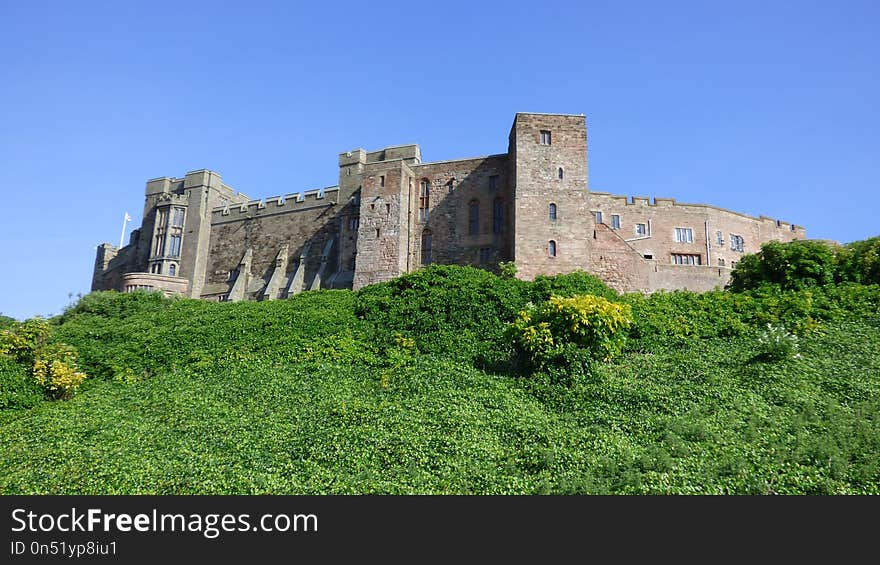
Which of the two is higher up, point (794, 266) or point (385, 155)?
point (385, 155)

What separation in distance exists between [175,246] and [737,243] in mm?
36759

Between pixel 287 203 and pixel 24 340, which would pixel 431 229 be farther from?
pixel 24 340

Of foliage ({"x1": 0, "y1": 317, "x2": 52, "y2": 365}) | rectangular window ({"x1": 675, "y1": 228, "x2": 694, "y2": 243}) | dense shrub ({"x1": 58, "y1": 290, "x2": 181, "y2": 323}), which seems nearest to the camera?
foliage ({"x1": 0, "y1": 317, "x2": 52, "y2": 365})

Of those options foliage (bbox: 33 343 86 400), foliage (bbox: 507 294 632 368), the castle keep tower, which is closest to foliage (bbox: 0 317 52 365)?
foliage (bbox: 33 343 86 400)

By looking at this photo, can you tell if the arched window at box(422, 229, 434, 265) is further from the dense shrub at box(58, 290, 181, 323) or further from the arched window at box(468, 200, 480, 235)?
the dense shrub at box(58, 290, 181, 323)

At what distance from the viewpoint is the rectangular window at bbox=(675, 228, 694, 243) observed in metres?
43.1

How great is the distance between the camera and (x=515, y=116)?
32.6 meters

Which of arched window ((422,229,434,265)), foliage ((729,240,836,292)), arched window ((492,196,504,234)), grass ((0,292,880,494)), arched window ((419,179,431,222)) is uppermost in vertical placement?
arched window ((419,179,431,222))

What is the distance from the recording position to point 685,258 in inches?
1695

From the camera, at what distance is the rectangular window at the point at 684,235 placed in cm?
4312

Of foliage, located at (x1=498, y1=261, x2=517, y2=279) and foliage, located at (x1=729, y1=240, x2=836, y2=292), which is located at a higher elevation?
foliage, located at (x1=498, y1=261, x2=517, y2=279)

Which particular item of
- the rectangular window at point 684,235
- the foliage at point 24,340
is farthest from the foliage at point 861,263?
the foliage at point 24,340

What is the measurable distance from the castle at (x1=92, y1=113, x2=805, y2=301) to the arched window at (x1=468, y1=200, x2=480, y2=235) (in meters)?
0.06

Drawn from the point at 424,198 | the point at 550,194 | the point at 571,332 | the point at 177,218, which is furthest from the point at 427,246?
the point at 177,218
